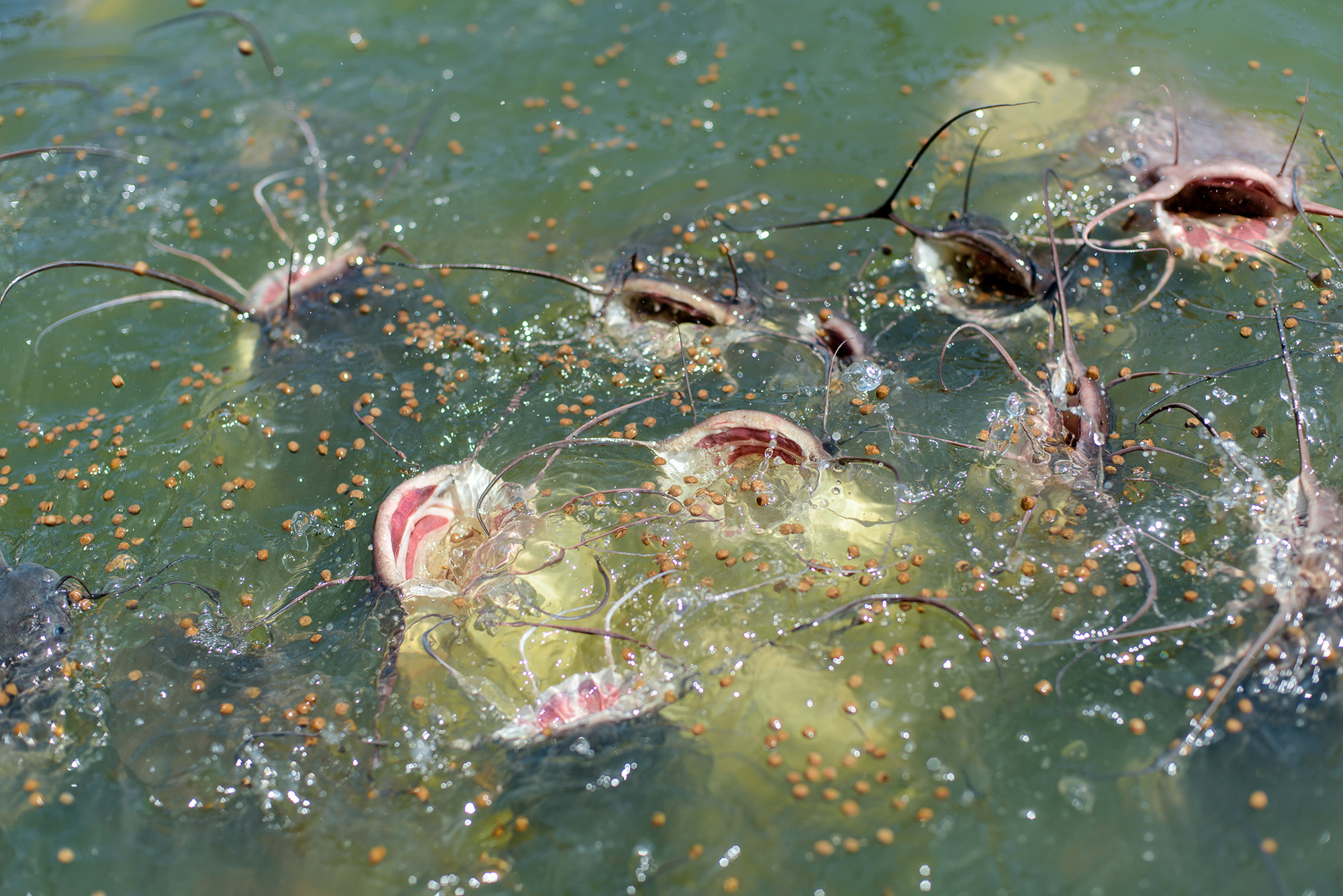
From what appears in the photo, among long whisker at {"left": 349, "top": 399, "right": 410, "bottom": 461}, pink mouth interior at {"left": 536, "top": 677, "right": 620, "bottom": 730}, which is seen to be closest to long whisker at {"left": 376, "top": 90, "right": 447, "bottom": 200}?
long whisker at {"left": 349, "top": 399, "right": 410, "bottom": 461}

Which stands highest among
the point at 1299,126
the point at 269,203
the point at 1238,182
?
the point at 1299,126

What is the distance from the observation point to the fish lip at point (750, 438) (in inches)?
144

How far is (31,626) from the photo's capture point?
363 cm

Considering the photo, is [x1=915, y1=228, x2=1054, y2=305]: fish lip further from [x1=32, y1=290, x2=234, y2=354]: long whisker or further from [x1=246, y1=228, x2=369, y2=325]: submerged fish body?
[x1=32, y1=290, x2=234, y2=354]: long whisker

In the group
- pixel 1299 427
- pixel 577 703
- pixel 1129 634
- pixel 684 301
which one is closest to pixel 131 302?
pixel 684 301

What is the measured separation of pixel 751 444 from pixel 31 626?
306 centimetres

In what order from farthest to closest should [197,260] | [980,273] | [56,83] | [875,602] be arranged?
[56,83] → [197,260] → [980,273] → [875,602]

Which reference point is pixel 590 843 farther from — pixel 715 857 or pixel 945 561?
pixel 945 561

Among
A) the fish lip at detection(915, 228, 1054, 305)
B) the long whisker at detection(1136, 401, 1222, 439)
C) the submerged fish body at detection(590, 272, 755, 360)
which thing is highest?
the fish lip at detection(915, 228, 1054, 305)

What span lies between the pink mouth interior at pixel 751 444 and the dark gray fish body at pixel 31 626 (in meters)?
2.76

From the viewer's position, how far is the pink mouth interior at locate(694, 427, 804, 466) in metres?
3.70

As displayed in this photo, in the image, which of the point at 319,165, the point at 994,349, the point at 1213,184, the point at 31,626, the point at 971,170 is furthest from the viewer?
the point at 319,165

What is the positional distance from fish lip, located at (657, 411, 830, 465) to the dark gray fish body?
2.63 meters

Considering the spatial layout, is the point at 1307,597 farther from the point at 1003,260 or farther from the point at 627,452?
the point at 627,452
